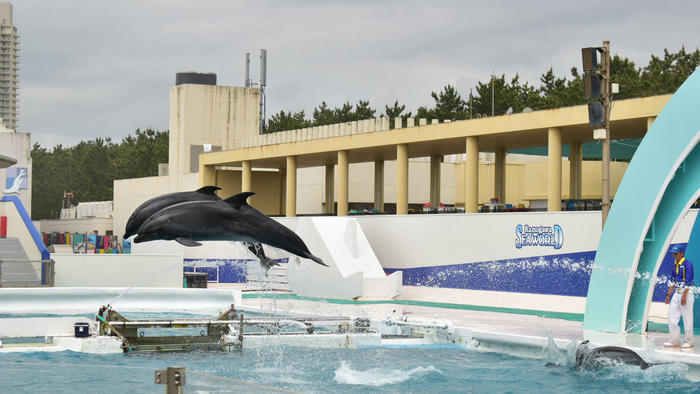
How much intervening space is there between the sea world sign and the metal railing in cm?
1492

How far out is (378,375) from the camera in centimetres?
1481

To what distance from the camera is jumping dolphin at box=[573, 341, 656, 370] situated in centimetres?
1412

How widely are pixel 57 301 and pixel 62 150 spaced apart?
115714mm

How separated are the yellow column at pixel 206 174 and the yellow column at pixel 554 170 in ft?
75.3

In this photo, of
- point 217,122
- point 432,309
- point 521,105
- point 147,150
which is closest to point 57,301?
point 432,309

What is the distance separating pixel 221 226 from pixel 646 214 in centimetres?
907

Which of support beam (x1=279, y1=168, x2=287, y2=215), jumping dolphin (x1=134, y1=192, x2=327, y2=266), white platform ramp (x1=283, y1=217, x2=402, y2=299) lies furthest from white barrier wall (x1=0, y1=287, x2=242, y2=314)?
support beam (x1=279, y1=168, x2=287, y2=215)

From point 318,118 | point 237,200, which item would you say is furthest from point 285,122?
point 237,200

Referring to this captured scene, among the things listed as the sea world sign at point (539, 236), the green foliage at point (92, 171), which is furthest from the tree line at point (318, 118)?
the sea world sign at point (539, 236)

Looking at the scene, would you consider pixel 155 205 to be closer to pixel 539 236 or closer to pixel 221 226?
pixel 221 226

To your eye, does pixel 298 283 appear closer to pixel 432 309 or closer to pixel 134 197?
pixel 432 309

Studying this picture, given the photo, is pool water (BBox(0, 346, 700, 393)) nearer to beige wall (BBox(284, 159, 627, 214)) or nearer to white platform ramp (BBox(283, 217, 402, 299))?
white platform ramp (BBox(283, 217, 402, 299))

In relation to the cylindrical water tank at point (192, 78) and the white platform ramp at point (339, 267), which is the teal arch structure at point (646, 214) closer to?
the white platform ramp at point (339, 267)

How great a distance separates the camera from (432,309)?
2436 cm
